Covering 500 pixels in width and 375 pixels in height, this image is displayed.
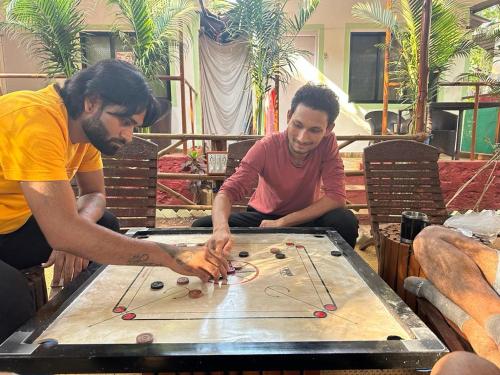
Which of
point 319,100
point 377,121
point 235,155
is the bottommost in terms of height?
point 235,155

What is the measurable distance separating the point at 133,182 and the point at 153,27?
3116 millimetres

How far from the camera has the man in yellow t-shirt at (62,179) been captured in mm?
1206

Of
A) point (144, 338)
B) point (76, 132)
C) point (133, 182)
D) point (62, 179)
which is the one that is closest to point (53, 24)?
point (133, 182)

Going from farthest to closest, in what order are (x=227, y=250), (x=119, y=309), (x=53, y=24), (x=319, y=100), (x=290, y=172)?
(x=53, y=24)
(x=290, y=172)
(x=319, y=100)
(x=227, y=250)
(x=119, y=309)

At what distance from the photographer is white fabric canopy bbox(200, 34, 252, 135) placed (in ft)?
27.0

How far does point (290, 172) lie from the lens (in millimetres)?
2326

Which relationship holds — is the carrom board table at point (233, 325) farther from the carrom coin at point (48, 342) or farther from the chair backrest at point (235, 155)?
the chair backrest at point (235, 155)

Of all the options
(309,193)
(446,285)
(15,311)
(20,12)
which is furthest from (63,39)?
(446,285)

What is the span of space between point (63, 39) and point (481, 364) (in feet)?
17.8

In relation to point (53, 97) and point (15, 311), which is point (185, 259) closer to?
point (15, 311)

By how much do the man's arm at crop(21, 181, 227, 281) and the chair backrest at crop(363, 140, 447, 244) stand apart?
1.97m

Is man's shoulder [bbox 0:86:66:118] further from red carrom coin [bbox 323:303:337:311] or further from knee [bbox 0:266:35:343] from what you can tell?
red carrom coin [bbox 323:303:337:311]

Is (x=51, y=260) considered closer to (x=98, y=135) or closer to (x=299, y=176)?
(x=98, y=135)

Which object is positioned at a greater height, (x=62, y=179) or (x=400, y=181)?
(x=62, y=179)
